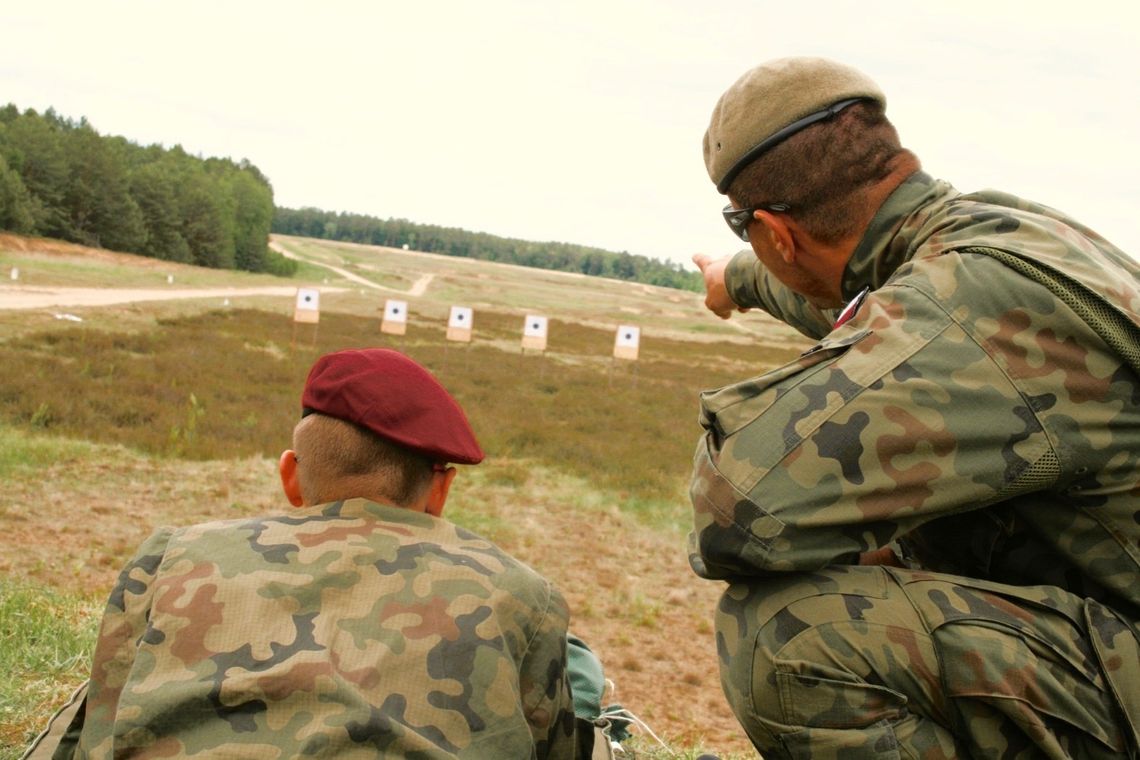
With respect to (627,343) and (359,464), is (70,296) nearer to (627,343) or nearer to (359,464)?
(627,343)

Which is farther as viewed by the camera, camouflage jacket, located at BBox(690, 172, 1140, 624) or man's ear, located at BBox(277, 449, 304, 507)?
man's ear, located at BBox(277, 449, 304, 507)

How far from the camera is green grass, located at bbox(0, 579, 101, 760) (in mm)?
2570

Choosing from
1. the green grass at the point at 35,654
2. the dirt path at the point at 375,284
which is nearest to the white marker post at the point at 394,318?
the green grass at the point at 35,654

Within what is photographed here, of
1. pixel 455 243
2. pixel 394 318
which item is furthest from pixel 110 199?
pixel 455 243

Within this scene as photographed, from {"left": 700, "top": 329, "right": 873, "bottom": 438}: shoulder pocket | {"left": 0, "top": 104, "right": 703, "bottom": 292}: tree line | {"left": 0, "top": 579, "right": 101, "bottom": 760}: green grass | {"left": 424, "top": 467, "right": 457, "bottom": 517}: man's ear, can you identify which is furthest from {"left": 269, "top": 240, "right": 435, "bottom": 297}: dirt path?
{"left": 700, "top": 329, "right": 873, "bottom": 438}: shoulder pocket

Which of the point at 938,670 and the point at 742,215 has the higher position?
the point at 742,215

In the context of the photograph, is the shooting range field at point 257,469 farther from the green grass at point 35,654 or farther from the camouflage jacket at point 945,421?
the camouflage jacket at point 945,421

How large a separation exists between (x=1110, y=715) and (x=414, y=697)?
1211 millimetres

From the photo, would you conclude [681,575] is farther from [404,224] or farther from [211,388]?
[404,224]

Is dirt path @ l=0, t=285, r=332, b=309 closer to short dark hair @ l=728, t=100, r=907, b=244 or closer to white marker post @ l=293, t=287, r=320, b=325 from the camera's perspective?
white marker post @ l=293, t=287, r=320, b=325

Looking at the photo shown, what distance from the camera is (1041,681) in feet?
5.42

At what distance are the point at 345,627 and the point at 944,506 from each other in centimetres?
100

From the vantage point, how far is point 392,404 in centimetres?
179

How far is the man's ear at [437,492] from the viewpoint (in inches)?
73.5
